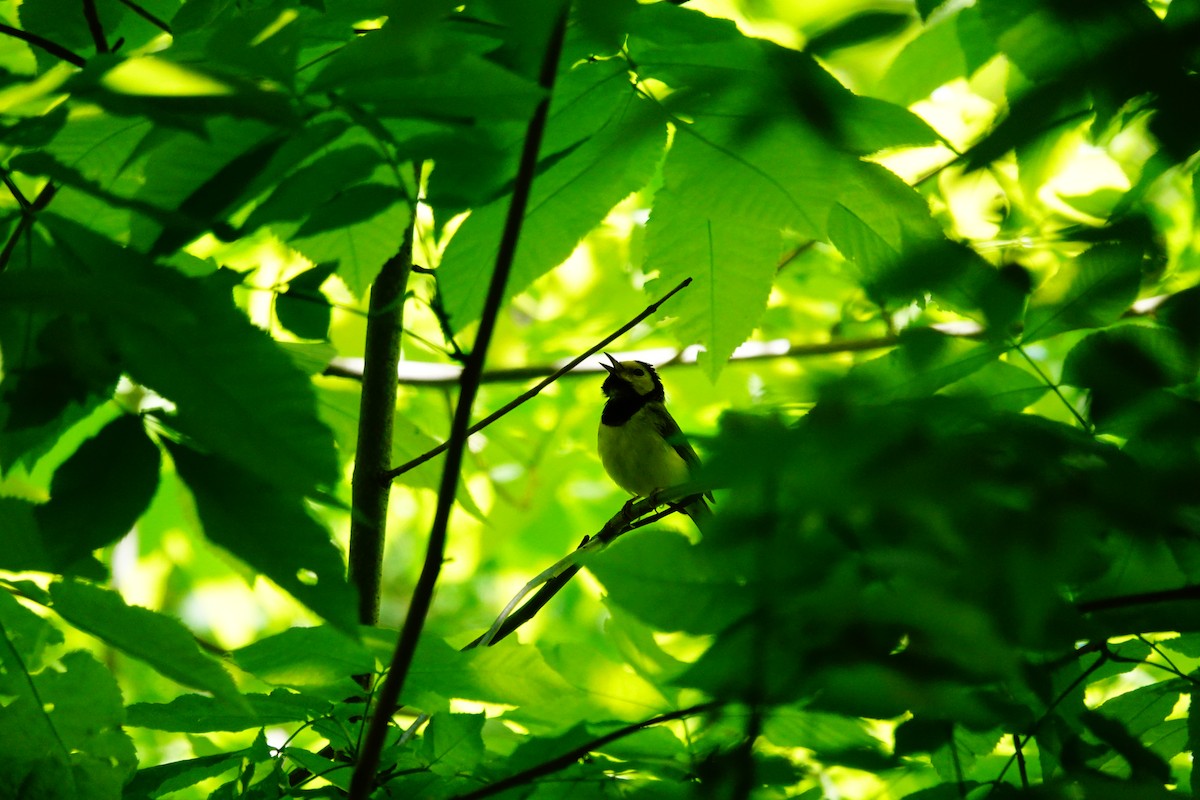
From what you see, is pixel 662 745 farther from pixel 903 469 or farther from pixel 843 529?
pixel 903 469

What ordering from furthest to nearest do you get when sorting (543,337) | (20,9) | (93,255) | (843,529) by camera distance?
(543,337), (20,9), (93,255), (843,529)

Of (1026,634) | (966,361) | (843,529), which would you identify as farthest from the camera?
(966,361)

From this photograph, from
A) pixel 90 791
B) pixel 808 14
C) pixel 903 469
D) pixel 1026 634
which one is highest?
pixel 808 14

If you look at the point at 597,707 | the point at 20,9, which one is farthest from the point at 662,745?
the point at 20,9

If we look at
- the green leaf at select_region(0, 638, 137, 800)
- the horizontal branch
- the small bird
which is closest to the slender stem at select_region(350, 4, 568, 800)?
the green leaf at select_region(0, 638, 137, 800)

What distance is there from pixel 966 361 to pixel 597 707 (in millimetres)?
717

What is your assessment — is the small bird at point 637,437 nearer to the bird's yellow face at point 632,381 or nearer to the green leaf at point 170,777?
the bird's yellow face at point 632,381

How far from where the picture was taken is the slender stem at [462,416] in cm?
103

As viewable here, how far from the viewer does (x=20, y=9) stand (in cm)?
164

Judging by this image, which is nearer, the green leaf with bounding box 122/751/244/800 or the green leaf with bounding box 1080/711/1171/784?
the green leaf with bounding box 1080/711/1171/784

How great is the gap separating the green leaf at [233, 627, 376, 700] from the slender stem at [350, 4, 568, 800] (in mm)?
365

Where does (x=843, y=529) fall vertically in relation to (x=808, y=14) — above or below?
below

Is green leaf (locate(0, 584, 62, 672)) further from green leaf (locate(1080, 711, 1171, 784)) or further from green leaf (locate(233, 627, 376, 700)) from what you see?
green leaf (locate(1080, 711, 1171, 784))

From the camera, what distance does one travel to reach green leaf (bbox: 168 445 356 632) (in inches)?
41.8
